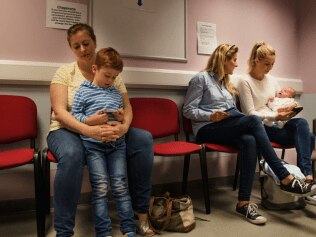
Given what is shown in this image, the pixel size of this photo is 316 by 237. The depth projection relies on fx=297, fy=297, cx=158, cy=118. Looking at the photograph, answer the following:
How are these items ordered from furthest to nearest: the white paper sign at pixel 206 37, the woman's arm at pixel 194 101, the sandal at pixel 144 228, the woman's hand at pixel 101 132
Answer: the white paper sign at pixel 206 37
the woman's arm at pixel 194 101
the sandal at pixel 144 228
the woman's hand at pixel 101 132

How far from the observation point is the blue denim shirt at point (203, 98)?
2.49 m

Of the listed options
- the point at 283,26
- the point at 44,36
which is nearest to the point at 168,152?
the point at 44,36

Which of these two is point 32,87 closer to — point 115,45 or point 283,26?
point 115,45

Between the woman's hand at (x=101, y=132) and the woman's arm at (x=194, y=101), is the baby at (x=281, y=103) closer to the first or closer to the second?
the woman's arm at (x=194, y=101)

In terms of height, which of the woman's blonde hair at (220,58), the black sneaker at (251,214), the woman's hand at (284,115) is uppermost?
the woman's blonde hair at (220,58)

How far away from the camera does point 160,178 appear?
276cm

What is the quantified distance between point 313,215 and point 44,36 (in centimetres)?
243

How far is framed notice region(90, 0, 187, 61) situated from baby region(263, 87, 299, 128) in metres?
0.93

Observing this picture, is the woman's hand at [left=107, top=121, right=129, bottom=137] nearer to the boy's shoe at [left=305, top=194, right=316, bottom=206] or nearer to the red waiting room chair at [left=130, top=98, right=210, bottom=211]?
the red waiting room chair at [left=130, top=98, right=210, bottom=211]

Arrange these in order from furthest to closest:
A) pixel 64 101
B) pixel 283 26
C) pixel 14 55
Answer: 1. pixel 283 26
2. pixel 14 55
3. pixel 64 101

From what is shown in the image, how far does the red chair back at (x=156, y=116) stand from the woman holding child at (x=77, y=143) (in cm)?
45

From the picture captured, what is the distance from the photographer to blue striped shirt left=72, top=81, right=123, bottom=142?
178cm

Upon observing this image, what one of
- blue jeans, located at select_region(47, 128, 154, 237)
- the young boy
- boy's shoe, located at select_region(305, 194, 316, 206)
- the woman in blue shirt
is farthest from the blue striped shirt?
boy's shoe, located at select_region(305, 194, 316, 206)

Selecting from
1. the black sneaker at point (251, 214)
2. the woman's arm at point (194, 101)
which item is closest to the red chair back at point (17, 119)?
the woman's arm at point (194, 101)
